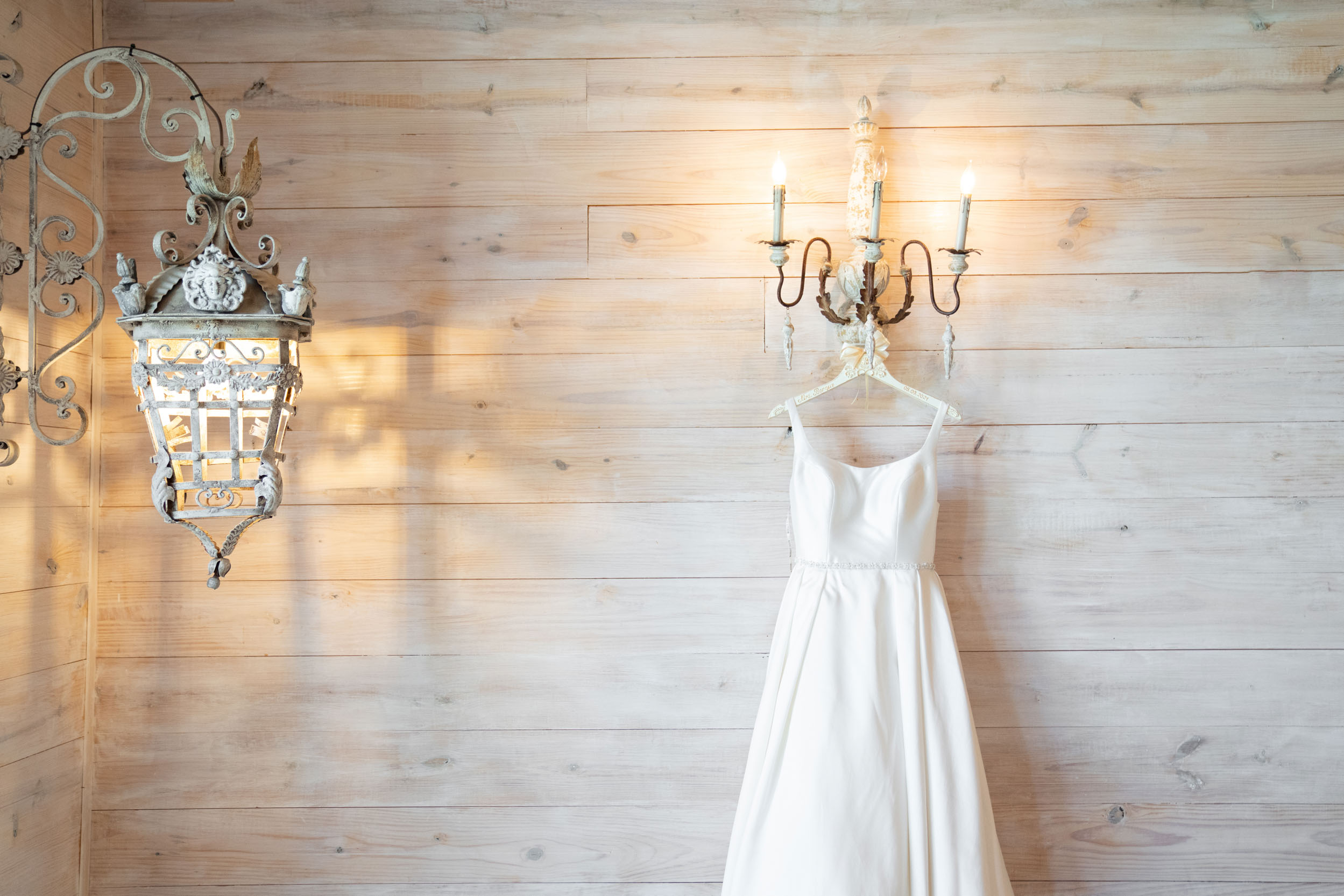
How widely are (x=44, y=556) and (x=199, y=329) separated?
0.59 metres

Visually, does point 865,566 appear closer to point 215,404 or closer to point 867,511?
point 867,511

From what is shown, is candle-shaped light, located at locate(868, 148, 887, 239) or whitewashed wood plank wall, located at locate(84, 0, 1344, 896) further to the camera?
whitewashed wood plank wall, located at locate(84, 0, 1344, 896)

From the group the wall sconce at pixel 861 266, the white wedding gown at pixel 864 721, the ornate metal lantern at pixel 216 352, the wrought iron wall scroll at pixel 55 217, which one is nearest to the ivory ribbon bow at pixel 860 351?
the wall sconce at pixel 861 266

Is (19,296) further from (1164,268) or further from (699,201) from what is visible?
(1164,268)

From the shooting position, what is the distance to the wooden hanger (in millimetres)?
1438

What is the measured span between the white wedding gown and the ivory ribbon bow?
13 centimetres

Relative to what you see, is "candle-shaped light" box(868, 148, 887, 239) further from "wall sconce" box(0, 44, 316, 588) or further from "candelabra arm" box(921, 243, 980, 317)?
"wall sconce" box(0, 44, 316, 588)

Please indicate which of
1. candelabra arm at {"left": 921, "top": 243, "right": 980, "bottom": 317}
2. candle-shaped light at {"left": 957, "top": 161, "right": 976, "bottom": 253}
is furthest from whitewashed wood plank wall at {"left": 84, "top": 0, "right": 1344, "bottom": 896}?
candle-shaped light at {"left": 957, "top": 161, "right": 976, "bottom": 253}

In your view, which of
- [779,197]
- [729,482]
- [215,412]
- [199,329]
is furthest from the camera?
[729,482]

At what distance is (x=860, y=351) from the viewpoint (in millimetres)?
1465

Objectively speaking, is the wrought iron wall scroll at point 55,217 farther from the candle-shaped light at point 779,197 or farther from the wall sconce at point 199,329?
the candle-shaped light at point 779,197

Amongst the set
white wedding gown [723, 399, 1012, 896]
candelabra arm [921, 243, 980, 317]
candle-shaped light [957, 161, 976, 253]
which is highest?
candle-shaped light [957, 161, 976, 253]

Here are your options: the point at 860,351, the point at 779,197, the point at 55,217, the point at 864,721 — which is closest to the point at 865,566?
the point at 864,721

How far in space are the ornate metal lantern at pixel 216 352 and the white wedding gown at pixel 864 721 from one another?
31.4 inches
